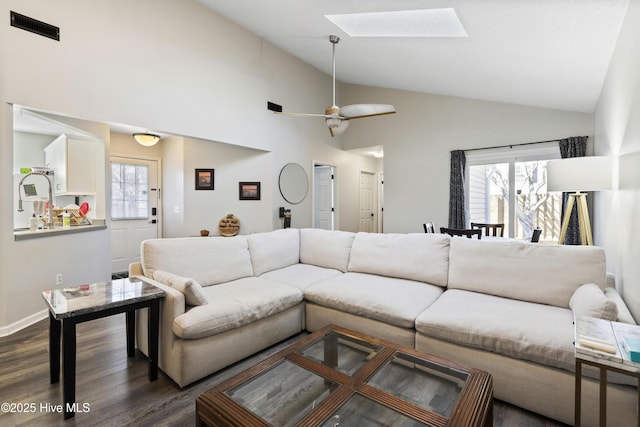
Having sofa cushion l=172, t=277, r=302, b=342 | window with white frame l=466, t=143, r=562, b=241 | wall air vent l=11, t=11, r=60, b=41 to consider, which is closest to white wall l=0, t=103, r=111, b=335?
wall air vent l=11, t=11, r=60, b=41

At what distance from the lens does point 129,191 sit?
5.38 metres

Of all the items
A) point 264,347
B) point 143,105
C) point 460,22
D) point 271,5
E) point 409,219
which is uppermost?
point 271,5

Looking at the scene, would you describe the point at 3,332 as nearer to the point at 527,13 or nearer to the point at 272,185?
the point at 272,185

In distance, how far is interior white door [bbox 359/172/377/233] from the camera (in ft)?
23.7

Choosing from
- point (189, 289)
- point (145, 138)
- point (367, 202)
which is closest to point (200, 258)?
point (189, 289)

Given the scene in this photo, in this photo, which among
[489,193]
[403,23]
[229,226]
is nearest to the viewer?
[403,23]

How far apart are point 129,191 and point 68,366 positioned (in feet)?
14.7

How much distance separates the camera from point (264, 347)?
239 cm

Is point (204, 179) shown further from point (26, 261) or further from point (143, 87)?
point (26, 261)

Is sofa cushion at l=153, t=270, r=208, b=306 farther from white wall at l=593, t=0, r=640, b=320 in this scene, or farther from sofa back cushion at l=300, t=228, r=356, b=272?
white wall at l=593, t=0, r=640, b=320

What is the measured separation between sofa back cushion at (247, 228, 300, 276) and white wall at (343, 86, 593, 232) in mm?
2738

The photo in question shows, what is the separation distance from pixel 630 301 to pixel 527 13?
2069mm

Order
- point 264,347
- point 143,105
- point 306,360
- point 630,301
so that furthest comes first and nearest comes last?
point 143,105 < point 264,347 < point 630,301 < point 306,360

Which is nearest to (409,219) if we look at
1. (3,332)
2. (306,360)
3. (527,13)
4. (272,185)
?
(272,185)
